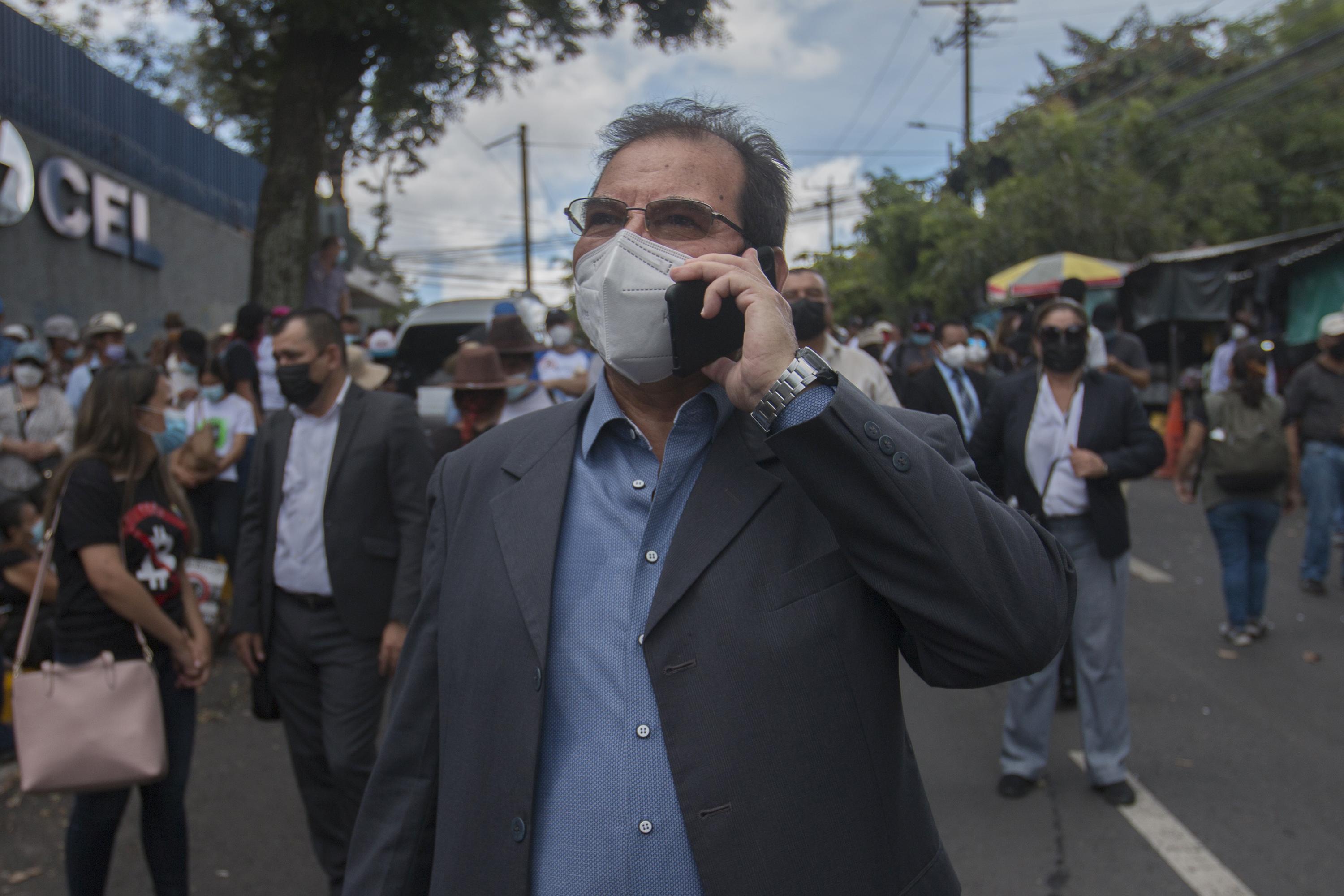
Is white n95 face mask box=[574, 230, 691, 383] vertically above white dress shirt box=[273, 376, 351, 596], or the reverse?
white n95 face mask box=[574, 230, 691, 383]

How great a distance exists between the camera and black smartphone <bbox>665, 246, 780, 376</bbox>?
1.53 m

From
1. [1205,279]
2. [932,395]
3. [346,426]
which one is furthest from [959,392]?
[1205,279]

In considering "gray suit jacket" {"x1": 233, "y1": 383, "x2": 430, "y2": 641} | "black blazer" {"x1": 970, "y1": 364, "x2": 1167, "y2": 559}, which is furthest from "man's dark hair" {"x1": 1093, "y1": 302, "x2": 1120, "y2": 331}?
"gray suit jacket" {"x1": 233, "y1": 383, "x2": 430, "y2": 641}

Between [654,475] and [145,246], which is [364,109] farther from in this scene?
[654,475]

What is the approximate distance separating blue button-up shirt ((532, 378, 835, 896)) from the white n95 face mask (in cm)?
12

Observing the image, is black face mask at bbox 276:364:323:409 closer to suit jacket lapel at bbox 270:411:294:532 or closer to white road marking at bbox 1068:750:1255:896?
suit jacket lapel at bbox 270:411:294:532

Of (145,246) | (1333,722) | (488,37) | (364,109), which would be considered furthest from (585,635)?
(145,246)

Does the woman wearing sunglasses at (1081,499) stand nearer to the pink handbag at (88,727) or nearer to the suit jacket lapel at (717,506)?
the suit jacket lapel at (717,506)

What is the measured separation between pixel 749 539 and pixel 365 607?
2.54m

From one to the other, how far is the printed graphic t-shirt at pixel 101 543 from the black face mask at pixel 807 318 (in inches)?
102

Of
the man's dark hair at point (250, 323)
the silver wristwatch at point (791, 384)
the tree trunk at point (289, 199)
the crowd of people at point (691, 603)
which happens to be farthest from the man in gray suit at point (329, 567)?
the tree trunk at point (289, 199)

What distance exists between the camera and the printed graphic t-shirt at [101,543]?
131 inches

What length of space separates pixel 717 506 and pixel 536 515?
327mm

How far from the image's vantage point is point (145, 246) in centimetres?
1593
